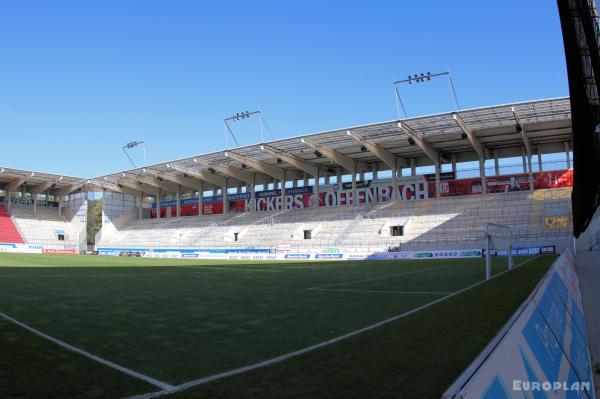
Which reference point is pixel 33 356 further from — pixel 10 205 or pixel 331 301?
pixel 10 205

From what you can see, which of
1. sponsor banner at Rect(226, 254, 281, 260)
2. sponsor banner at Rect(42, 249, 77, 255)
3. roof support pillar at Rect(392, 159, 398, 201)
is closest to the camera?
sponsor banner at Rect(226, 254, 281, 260)

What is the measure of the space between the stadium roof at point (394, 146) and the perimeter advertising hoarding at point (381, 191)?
8.25 feet

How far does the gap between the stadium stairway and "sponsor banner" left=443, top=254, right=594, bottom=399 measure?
6939 cm

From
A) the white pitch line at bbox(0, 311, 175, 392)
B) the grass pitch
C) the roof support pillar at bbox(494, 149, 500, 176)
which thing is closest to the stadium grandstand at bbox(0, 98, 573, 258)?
the roof support pillar at bbox(494, 149, 500, 176)

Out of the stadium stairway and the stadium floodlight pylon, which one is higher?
the stadium stairway

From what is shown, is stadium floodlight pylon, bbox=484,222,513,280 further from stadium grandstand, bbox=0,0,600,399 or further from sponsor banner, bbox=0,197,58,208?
sponsor banner, bbox=0,197,58,208

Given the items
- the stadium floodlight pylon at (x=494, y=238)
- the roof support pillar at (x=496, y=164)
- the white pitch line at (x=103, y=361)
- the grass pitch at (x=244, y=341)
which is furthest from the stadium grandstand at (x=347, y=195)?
the white pitch line at (x=103, y=361)

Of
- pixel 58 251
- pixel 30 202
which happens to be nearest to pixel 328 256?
pixel 58 251

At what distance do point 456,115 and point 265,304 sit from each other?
103 ft

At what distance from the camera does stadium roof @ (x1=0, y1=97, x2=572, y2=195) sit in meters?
37.7

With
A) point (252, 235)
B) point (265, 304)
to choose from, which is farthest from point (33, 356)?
point (252, 235)

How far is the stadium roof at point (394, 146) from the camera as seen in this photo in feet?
124
